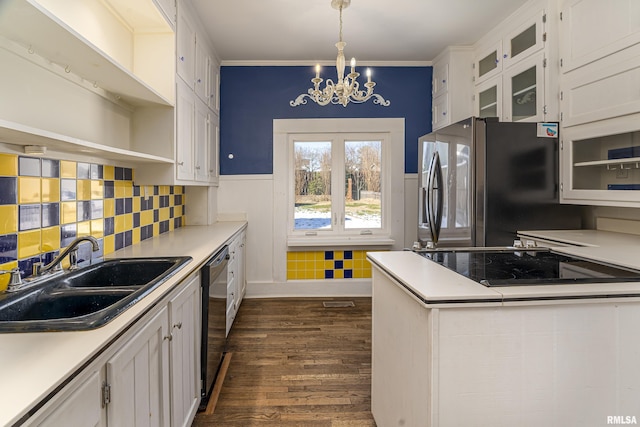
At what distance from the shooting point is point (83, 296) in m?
1.40

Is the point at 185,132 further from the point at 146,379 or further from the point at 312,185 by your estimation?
the point at 146,379

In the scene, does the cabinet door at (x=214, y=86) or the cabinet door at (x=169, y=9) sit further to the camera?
the cabinet door at (x=214, y=86)

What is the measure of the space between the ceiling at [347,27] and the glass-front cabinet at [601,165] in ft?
4.16

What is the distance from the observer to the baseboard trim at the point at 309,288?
403cm

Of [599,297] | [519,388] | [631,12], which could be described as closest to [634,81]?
[631,12]

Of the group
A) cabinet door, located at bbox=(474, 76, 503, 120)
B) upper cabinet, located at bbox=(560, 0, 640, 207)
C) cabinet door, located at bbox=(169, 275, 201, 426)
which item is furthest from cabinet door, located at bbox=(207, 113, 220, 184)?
upper cabinet, located at bbox=(560, 0, 640, 207)

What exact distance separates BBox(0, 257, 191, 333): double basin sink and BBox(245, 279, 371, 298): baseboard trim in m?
2.25

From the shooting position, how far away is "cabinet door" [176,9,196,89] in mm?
2492

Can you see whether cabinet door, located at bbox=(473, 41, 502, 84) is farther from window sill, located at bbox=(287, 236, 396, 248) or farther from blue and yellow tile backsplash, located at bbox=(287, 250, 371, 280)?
blue and yellow tile backsplash, located at bbox=(287, 250, 371, 280)

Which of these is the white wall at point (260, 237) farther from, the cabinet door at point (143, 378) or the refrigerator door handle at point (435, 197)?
the cabinet door at point (143, 378)

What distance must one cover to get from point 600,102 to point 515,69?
885 mm

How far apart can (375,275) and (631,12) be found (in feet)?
7.08

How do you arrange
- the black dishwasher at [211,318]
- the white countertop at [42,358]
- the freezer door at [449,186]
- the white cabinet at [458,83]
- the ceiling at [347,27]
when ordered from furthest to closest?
Result: the white cabinet at [458,83] < the ceiling at [347,27] < the freezer door at [449,186] < the black dishwasher at [211,318] < the white countertop at [42,358]

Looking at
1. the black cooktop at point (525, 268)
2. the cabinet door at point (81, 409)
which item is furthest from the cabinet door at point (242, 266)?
the cabinet door at point (81, 409)
